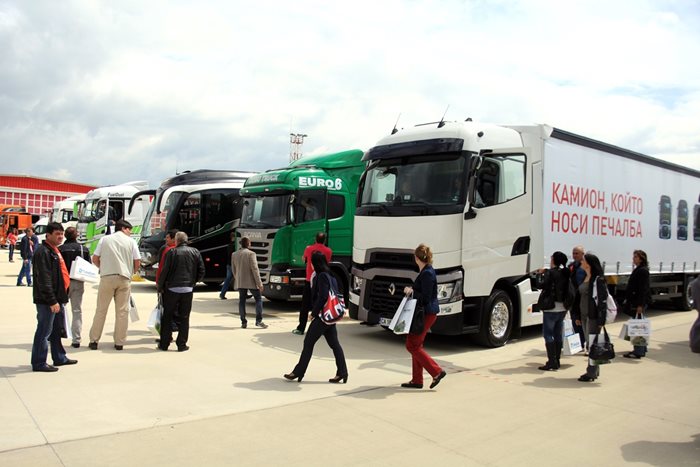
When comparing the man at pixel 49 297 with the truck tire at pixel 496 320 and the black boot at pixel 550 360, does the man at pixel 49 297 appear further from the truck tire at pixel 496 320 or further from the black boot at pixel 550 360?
the black boot at pixel 550 360

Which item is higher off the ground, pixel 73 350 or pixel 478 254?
pixel 478 254

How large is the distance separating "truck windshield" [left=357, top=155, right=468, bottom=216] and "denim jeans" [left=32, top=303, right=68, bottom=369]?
486 centimetres

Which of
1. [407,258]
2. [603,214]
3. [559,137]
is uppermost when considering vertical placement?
[559,137]

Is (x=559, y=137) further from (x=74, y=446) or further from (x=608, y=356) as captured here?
(x=74, y=446)

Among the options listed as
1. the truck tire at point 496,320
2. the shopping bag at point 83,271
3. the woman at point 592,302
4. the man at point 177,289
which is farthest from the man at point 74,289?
the woman at point 592,302

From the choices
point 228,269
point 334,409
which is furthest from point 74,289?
point 228,269

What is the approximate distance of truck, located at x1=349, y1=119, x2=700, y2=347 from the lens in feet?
28.9

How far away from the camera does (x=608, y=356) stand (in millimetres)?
7195

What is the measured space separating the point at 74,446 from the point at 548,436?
4.03 meters

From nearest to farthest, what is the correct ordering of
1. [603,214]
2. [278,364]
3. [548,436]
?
[548,436], [278,364], [603,214]

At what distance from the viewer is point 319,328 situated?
687 centimetres

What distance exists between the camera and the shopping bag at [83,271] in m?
8.62

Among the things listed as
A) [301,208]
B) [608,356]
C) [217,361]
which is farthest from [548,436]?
[301,208]

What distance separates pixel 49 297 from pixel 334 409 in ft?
11.8
